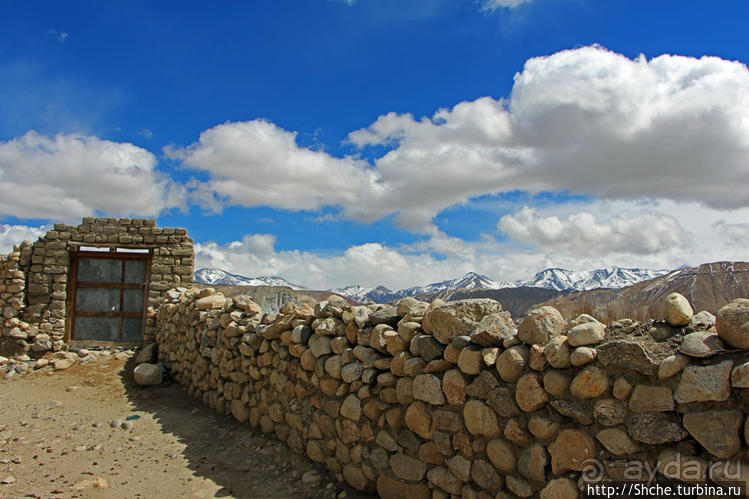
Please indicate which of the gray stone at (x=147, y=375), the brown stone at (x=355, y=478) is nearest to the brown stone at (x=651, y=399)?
the brown stone at (x=355, y=478)

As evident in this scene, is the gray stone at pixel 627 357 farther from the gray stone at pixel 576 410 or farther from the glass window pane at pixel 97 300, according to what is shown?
the glass window pane at pixel 97 300

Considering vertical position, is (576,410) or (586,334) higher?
(586,334)

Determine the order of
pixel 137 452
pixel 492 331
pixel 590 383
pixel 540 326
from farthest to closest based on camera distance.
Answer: pixel 137 452, pixel 492 331, pixel 540 326, pixel 590 383

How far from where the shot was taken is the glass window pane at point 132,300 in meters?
11.7

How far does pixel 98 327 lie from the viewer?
38.2 feet

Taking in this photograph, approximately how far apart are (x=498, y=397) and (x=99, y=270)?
11169 mm

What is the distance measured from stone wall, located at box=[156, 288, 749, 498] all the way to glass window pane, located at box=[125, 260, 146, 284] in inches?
269

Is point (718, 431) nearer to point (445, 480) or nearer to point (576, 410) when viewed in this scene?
point (576, 410)

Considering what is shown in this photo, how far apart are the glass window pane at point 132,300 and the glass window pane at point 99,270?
0.42 m

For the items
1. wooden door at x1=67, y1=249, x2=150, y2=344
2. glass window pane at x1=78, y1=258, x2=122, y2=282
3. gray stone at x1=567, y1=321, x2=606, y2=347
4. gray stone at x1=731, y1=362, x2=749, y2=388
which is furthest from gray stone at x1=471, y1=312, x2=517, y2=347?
glass window pane at x1=78, y1=258, x2=122, y2=282

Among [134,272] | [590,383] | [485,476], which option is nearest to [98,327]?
[134,272]

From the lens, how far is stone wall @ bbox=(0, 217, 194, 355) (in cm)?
1102

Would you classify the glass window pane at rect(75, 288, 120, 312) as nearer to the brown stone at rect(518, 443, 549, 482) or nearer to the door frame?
the door frame

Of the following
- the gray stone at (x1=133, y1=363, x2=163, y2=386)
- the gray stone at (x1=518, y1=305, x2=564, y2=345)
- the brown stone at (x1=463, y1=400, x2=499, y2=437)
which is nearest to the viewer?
the gray stone at (x1=518, y1=305, x2=564, y2=345)
